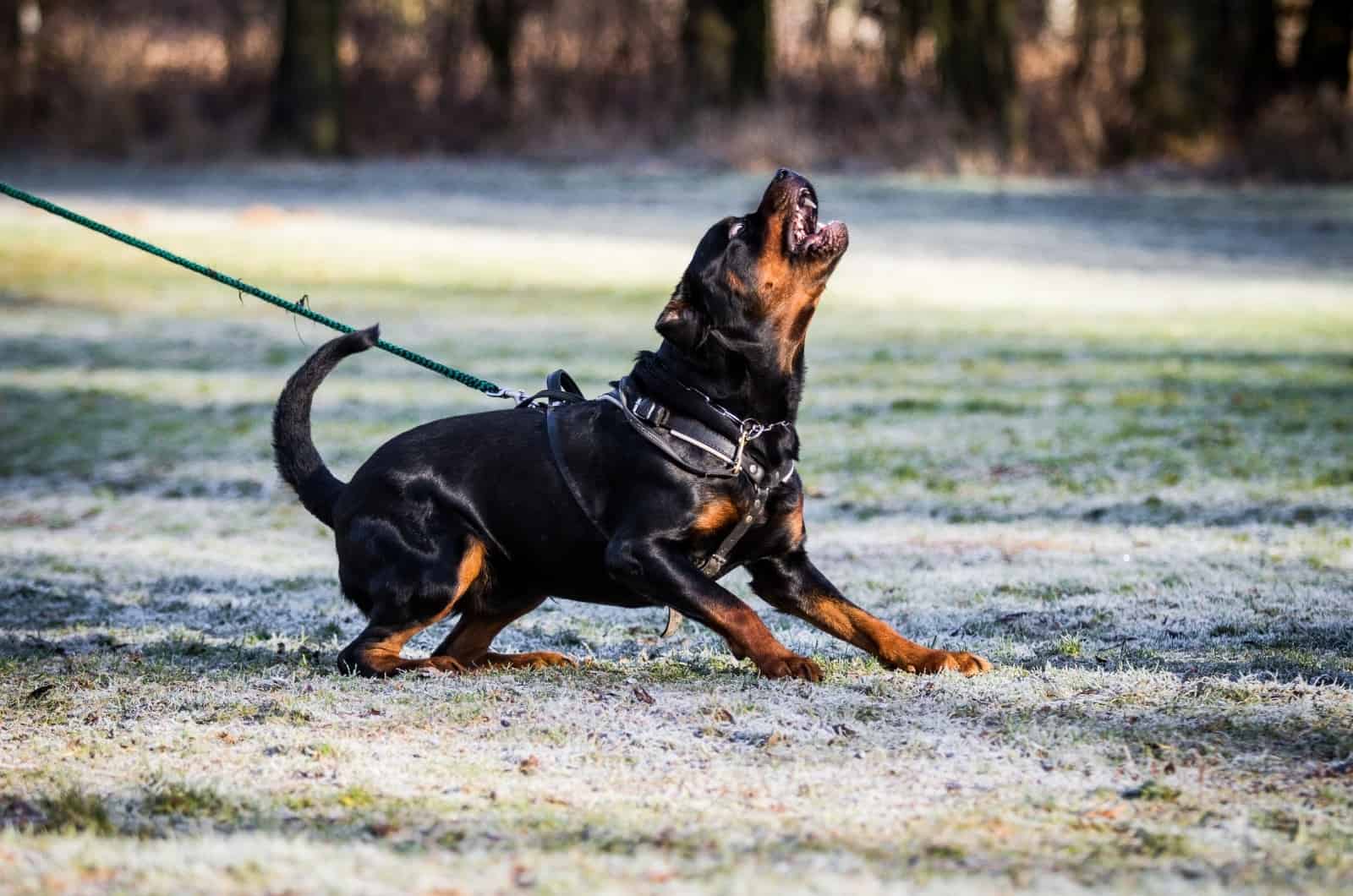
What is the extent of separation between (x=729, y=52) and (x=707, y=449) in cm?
2392

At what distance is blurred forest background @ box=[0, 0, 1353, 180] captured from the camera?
23.9 metres

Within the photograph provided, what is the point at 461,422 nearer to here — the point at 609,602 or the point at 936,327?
the point at 609,602

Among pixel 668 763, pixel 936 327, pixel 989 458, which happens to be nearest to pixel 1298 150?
pixel 936 327

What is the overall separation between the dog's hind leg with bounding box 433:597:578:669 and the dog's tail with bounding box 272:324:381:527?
0.51m

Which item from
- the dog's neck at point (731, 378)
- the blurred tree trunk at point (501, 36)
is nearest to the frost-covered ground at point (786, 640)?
the dog's neck at point (731, 378)

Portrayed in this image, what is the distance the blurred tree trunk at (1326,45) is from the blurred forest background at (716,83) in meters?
0.03

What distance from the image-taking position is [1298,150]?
22094 mm

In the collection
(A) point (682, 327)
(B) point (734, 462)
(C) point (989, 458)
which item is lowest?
(C) point (989, 458)

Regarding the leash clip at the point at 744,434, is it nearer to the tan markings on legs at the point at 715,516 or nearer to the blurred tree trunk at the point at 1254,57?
the tan markings on legs at the point at 715,516

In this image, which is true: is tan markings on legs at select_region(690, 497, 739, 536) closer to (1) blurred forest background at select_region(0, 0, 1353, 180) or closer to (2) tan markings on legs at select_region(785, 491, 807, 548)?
(2) tan markings on legs at select_region(785, 491, 807, 548)

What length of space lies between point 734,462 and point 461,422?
0.88m

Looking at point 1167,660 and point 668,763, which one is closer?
point 668,763

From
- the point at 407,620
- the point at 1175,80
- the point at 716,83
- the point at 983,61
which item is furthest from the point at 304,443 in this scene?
the point at 716,83

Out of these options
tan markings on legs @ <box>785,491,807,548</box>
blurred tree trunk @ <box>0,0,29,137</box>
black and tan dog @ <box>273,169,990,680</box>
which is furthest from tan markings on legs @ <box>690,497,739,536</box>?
blurred tree trunk @ <box>0,0,29,137</box>
